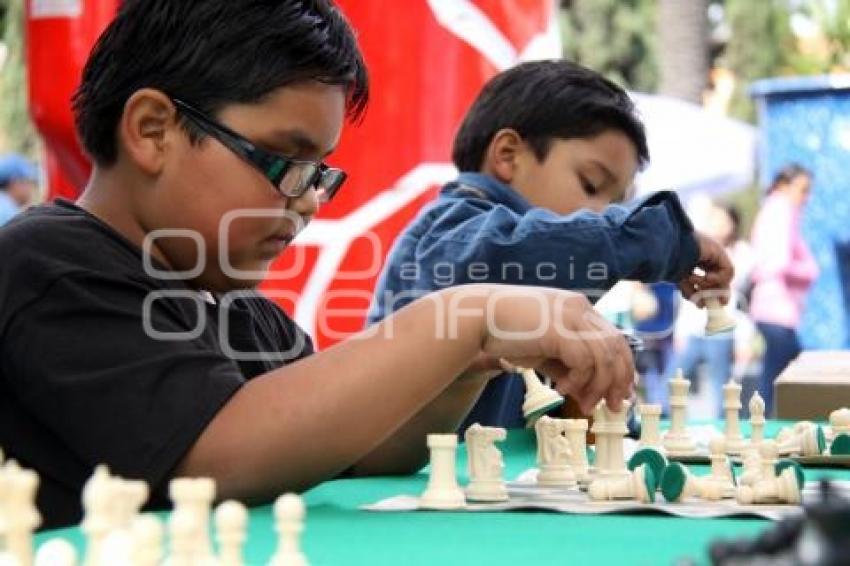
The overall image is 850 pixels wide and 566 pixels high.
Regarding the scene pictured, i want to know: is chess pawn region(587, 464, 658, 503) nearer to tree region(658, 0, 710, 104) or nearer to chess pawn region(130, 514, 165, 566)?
chess pawn region(130, 514, 165, 566)

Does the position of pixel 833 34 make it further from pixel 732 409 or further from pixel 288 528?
pixel 288 528

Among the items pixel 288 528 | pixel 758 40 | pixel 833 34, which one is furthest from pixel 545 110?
pixel 758 40

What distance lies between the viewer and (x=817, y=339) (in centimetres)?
994

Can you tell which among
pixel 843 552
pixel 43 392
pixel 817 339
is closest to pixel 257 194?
pixel 43 392

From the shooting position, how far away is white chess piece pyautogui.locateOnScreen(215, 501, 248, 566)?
1.18 meters

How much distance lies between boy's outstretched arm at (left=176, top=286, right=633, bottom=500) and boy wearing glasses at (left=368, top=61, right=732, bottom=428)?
4.07 feet

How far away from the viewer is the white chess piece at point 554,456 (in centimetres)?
211

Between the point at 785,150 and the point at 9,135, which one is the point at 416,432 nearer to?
the point at 785,150

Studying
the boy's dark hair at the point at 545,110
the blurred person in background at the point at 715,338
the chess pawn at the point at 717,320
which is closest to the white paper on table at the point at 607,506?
the chess pawn at the point at 717,320

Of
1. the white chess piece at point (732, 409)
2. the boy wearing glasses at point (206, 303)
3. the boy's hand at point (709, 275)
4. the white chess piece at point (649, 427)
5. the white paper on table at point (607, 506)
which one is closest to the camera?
the white paper on table at point (607, 506)

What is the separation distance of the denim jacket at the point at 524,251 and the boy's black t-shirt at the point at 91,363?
129 cm

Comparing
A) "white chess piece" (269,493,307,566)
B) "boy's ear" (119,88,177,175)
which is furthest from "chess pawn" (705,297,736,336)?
"white chess piece" (269,493,307,566)

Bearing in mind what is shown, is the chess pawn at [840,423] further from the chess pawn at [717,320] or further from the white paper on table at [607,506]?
the white paper on table at [607,506]

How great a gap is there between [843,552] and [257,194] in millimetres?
1387
